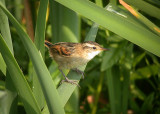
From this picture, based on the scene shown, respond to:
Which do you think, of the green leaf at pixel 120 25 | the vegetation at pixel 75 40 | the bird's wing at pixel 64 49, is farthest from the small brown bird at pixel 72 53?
the green leaf at pixel 120 25

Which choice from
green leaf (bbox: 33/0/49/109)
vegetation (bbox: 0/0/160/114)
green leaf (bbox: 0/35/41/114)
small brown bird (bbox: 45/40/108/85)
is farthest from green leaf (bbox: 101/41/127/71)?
green leaf (bbox: 0/35/41/114)

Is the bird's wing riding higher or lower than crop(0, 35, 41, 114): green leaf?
lower

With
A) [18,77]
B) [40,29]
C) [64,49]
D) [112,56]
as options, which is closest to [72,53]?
[64,49]

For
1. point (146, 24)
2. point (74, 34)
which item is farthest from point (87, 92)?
point (146, 24)

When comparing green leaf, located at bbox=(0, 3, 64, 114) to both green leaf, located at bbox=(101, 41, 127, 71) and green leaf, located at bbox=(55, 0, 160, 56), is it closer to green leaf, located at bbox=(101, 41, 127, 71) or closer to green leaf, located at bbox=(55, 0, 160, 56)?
green leaf, located at bbox=(55, 0, 160, 56)

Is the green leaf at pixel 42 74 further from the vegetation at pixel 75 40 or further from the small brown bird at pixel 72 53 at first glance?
the small brown bird at pixel 72 53

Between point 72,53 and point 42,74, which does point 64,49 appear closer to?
point 72,53

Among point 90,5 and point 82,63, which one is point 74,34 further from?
point 90,5
